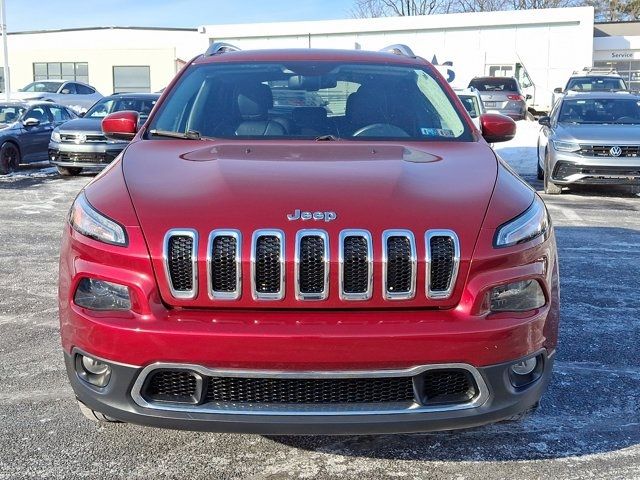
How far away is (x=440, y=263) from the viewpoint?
8.62 ft

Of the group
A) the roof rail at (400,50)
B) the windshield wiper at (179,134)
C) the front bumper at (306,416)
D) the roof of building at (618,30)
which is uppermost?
the roof of building at (618,30)

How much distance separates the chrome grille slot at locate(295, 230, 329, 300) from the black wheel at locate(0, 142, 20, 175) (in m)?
12.3

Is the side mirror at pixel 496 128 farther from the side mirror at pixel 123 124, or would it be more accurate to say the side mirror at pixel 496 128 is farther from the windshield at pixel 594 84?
the windshield at pixel 594 84

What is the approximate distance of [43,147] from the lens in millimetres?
14734

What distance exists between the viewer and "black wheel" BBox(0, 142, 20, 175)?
13.4 m

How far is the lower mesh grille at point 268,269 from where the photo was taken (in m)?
2.57

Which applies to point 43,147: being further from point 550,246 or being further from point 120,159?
point 550,246

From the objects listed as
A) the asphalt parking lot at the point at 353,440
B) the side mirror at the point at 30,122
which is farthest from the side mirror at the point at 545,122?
the side mirror at the point at 30,122

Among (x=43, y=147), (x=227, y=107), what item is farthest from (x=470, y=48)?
(x=227, y=107)

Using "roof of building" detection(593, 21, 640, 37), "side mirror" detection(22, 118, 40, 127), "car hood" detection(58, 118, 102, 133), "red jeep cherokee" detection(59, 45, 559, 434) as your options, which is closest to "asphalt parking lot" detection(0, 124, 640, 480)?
"red jeep cherokee" detection(59, 45, 559, 434)

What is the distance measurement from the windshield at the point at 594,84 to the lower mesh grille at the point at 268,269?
806 inches

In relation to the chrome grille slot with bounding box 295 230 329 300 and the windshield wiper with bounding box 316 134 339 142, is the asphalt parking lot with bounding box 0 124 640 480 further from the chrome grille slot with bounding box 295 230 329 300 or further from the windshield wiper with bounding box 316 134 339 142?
the windshield wiper with bounding box 316 134 339 142

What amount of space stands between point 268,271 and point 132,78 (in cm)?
4469

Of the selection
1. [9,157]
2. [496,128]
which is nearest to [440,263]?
[496,128]
